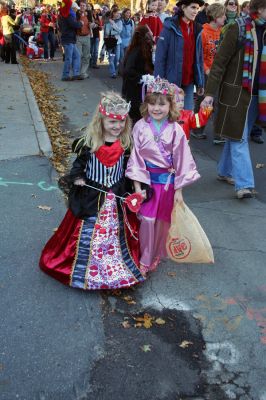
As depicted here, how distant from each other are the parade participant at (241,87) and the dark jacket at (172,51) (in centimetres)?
90

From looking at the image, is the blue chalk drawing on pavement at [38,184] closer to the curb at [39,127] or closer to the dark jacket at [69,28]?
the curb at [39,127]

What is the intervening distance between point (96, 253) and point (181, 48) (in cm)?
329

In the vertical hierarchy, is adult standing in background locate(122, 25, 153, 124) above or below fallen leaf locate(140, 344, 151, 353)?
above

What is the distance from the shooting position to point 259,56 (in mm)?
4832

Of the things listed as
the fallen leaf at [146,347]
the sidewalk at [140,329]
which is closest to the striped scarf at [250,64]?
the sidewalk at [140,329]

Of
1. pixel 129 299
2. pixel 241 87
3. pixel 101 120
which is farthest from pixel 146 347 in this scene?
pixel 241 87

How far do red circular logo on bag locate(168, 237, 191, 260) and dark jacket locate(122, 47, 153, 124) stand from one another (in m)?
3.08

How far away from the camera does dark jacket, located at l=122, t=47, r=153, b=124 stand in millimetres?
5988

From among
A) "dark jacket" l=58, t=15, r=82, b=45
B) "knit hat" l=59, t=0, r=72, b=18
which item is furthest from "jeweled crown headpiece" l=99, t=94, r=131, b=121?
"knit hat" l=59, t=0, r=72, b=18

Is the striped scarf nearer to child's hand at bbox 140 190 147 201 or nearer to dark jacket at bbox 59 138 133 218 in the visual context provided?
child's hand at bbox 140 190 147 201

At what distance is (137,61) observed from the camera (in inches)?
236

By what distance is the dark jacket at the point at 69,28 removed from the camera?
37.2ft

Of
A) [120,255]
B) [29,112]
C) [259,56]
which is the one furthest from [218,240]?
[29,112]

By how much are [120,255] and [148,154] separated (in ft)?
2.41
